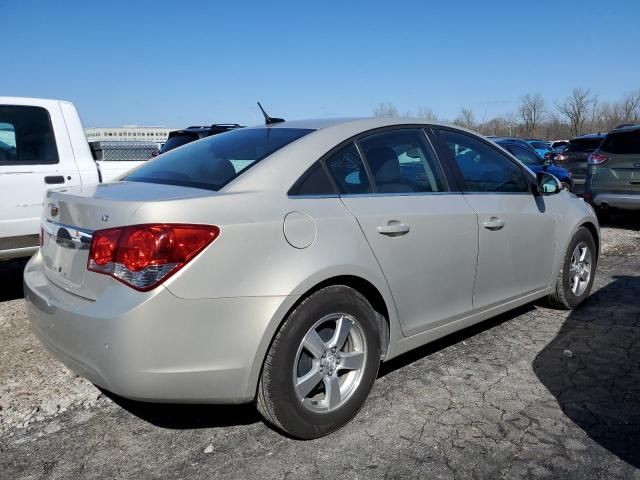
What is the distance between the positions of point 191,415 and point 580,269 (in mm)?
3629

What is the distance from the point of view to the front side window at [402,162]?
332cm

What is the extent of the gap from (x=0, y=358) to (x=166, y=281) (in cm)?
240

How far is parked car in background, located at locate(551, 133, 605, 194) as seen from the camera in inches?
527

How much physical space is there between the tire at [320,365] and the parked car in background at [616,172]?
7701 millimetres

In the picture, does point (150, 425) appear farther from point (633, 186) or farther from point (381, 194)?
point (633, 186)

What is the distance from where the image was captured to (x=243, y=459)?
108 inches

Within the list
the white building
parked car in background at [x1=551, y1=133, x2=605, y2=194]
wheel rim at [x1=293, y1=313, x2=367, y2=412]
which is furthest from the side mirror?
the white building

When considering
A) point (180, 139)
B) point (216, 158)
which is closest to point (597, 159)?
point (180, 139)

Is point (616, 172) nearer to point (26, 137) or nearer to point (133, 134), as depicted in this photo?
point (26, 137)

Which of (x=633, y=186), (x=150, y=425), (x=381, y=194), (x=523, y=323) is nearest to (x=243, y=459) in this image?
(x=150, y=425)

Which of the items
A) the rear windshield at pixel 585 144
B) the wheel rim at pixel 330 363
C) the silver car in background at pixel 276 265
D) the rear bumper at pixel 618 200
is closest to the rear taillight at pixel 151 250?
the silver car in background at pixel 276 265

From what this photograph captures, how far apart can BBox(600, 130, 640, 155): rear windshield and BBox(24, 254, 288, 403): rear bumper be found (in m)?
8.60

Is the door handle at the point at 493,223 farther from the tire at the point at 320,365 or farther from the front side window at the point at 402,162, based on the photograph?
the tire at the point at 320,365

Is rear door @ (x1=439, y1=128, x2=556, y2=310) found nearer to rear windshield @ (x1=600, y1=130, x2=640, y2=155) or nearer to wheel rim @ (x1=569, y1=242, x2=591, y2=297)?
wheel rim @ (x1=569, y1=242, x2=591, y2=297)
